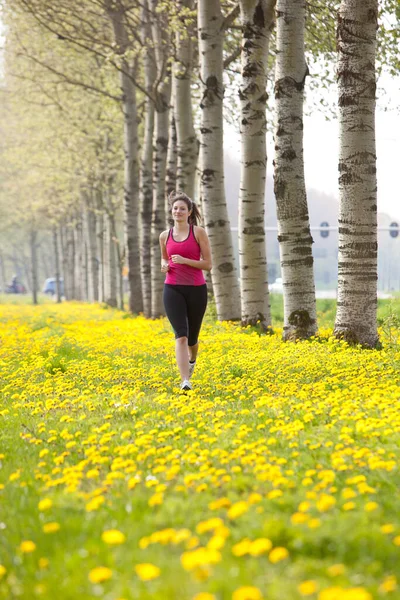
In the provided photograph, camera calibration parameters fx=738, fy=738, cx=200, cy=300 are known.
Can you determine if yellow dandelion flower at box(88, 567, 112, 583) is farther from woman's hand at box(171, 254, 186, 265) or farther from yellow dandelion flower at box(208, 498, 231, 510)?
woman's hand at box(171, 254, 186, 265)

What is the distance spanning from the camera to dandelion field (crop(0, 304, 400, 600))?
11.0ft

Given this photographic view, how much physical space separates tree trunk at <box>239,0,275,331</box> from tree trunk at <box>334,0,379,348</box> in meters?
4.15

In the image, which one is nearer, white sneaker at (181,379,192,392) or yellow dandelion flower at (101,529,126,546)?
yellow dandelion flower at (101,529,126,546)

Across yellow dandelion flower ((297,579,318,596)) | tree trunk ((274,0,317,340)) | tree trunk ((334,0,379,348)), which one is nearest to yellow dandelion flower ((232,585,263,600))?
yellow dandelion flower ((297,579,318,596))

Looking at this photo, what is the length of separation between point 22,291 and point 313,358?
9716 centimetres

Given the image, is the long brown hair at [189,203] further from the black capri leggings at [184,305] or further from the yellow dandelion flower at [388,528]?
the yellow dandelion flower at [388,528]

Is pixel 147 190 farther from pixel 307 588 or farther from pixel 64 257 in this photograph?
pixel 64 257

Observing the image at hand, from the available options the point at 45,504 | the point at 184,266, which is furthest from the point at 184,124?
the point at 45,504

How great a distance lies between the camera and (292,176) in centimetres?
1294

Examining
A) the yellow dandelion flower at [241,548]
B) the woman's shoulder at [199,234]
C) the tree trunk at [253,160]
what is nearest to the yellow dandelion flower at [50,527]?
the yellow dandelion flower at [241,548]

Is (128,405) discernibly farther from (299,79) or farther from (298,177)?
(299,79)

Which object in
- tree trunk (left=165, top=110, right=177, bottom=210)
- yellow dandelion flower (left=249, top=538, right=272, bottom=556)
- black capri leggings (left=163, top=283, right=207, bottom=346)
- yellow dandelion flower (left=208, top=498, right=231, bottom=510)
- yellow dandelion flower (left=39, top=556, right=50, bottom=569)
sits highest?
tree trunk (left=165, top=110, right=177, bottom=210)

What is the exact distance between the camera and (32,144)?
43062mm

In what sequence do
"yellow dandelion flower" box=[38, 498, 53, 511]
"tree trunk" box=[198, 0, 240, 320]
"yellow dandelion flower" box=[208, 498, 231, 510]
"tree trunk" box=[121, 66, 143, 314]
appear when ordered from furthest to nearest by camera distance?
"tree trunk" box=[121, 66, 143, 314] < "tree trunk" box=[198, 0, 240, 320] < "yellow dandelion flower" box=[38, 498, 53, 511] < "yellow dandelion flower" box=[208, 498, 231, 510]
